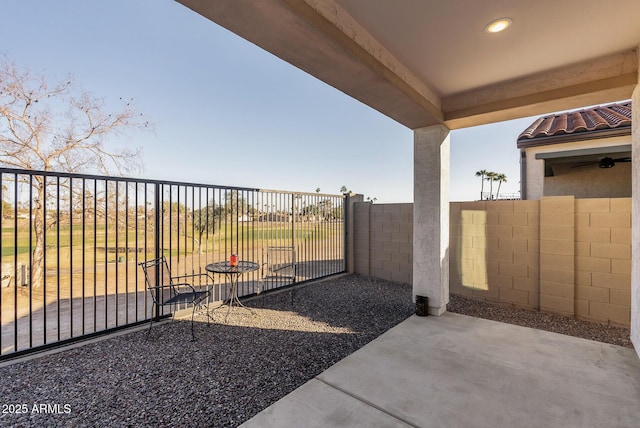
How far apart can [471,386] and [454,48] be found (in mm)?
2988

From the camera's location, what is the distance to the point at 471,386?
85.4 inches

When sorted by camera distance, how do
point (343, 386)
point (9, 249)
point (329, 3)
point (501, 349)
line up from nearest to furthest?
point (329, 3) < point (343, 386) < point (501, 349) < point (9, 249)

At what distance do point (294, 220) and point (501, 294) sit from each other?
3.85m

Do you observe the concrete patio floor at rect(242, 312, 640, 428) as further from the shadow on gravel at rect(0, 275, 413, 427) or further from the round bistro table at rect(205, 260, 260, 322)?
the round bistro table at rect(205, 260, 260, 322)

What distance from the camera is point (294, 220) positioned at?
5.61 metres

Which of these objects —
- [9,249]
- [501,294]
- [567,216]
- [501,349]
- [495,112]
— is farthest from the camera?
[9,249]

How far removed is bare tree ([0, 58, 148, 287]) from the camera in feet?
24.2

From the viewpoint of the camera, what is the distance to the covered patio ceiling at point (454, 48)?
1.89 m

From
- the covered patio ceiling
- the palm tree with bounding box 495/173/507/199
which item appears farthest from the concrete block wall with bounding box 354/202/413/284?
the palm tree with bounding box 495/173/507/199

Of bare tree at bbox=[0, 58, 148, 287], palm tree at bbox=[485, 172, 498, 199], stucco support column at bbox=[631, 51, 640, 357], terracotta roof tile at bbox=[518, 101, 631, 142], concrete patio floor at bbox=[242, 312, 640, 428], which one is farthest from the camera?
palm tree at bbox=[485, 172, 498, 199]

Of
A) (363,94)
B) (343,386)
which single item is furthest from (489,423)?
(363,94)

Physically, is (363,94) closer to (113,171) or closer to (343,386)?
(343,386)

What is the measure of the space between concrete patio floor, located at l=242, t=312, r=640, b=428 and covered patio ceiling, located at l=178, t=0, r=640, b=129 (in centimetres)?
266

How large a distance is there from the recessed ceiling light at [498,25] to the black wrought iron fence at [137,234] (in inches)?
144
